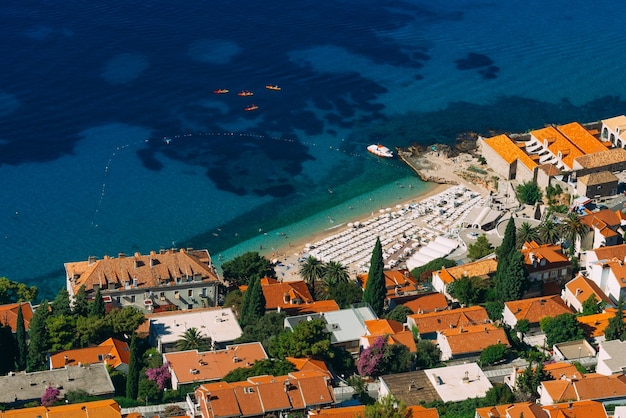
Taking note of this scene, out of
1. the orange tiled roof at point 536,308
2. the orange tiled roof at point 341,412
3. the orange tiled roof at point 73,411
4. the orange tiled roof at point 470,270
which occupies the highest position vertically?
the orange tiled roof at point 73,411

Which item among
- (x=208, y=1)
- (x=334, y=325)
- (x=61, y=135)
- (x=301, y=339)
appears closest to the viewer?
(x=301, y=339)

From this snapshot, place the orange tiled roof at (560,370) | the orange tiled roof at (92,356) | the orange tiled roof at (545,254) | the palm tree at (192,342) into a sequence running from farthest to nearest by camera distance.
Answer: the orange tiled roof at (545,254) → the palm tree at (192,342) → the orange tiled roof at (92,356) → the orange tiled roof at (560,370)

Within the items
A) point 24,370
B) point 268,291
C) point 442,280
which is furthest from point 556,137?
point 24,370

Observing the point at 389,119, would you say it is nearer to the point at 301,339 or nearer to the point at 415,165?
the point at 415,165

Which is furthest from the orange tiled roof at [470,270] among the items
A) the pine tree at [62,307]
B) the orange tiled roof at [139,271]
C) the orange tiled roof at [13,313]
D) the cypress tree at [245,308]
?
the orange tiled roof at [13,313]

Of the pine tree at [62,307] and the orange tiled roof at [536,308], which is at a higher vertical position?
the pine tree at [62,307]

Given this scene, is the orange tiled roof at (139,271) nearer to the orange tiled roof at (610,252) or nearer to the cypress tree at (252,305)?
the cypress tree at (252,305)
